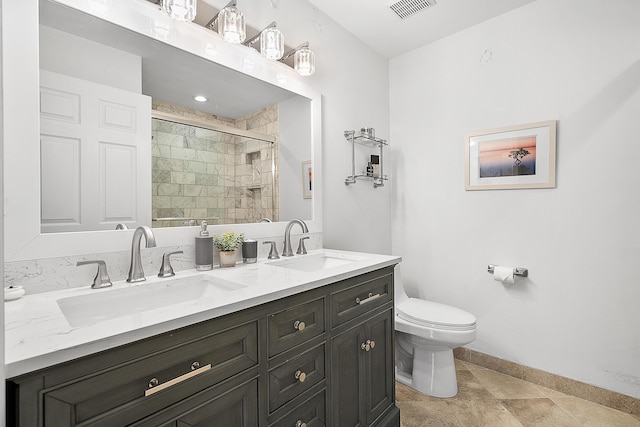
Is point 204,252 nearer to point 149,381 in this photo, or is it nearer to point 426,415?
point 149,381

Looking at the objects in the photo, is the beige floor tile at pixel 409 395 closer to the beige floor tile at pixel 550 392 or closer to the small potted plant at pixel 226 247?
the beige floor tile at pixel 550 392

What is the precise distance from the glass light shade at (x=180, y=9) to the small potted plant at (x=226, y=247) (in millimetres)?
950

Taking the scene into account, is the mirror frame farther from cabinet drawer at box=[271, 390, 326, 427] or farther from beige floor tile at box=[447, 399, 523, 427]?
beige floor tile at box=[447, 399, 523, 427]

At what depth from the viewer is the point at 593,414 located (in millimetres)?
1843

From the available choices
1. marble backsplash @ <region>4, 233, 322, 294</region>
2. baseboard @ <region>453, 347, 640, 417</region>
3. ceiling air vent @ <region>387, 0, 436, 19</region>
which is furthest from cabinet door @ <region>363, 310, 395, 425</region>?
ceiling air vent @ <region>387, 0, 436, 19</region>

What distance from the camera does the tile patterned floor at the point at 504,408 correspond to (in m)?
1.78

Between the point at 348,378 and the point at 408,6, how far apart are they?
2294 millimetres

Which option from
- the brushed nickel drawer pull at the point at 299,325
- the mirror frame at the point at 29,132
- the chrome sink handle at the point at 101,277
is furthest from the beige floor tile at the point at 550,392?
the chrome sink handle at the point at 101,277

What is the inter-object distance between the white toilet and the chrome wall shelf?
38.1 inches

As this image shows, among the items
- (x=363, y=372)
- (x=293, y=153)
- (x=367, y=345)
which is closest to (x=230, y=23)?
(x=293, y=153)

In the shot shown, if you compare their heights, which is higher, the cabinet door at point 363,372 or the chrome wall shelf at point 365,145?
the chrome wall shelf at point 365,145

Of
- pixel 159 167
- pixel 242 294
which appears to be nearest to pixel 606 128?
pixel 242 294

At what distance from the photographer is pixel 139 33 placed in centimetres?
133

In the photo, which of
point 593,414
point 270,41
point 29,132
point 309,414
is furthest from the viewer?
point 593,414
